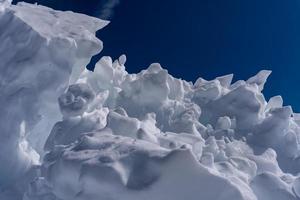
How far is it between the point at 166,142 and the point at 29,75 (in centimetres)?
449

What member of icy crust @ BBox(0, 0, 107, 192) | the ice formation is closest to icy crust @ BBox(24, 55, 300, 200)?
the ice formation

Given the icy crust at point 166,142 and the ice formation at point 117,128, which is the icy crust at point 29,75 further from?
the icy crust at point 166,142

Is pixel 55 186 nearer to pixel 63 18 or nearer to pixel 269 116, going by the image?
pixel 63 18

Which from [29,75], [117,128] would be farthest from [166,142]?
[29,75]

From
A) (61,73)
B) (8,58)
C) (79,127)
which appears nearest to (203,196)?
(79,127)

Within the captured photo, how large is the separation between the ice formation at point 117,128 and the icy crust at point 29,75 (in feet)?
0.09

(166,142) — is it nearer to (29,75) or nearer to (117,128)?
(117,128)

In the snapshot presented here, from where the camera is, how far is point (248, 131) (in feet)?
51.7

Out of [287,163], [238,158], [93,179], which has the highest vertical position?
[93,179]

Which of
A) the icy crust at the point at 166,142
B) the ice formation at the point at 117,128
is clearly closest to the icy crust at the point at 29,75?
the ice formation at the point at 117,128

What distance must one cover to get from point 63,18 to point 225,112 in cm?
598

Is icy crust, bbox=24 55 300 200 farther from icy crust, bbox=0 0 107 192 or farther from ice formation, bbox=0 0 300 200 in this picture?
icy crust, bbox=0 0 107 192

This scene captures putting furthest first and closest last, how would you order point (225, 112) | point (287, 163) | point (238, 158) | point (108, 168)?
point (225, 112) < point (287, 163) < point (238, 158) < point (108, 168)

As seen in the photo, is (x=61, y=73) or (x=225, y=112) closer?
(x=61, y=73)
